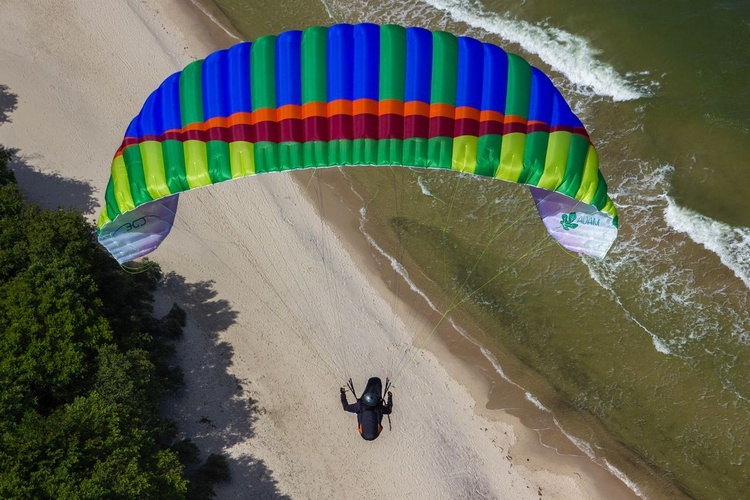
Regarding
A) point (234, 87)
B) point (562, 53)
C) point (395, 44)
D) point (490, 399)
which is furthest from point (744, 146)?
point (234, 87)

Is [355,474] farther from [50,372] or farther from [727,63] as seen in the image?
[727,63]

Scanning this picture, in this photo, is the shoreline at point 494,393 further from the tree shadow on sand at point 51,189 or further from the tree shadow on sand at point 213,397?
the tree shadow on sand at point 51,189

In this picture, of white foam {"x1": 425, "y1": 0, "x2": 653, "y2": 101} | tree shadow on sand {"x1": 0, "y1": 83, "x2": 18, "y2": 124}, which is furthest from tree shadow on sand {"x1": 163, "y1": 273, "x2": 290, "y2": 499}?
white foam {"x1": 425, "y1": 0, "x2": 653, "y2": 101}

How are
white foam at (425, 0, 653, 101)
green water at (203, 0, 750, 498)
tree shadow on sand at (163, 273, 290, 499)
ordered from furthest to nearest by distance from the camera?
1. white foam at (425, 0, 653, 101)
2. green water at (203, 0, 750, 498)
3. tree shadow on sand at (163, 273, 290, 499)

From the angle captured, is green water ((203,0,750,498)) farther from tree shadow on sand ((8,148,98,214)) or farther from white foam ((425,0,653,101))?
tree shadow on sand ((8,148,98,214))

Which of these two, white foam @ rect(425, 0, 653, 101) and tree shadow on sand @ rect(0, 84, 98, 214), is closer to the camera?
tree shadow on sand @ rect(0, 84, 98, 214)

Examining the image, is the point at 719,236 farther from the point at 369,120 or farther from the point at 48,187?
the point at 48,187

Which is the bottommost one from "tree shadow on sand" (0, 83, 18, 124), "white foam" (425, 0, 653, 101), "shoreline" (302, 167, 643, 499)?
"shoreline" (302, 167, 643, 499)

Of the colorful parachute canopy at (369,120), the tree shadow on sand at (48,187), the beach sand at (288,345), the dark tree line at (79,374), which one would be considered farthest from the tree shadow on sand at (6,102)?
the colorful parachute canopy at (369,120)

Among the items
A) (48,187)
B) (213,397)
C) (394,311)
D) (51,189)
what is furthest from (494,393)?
(48,187)
